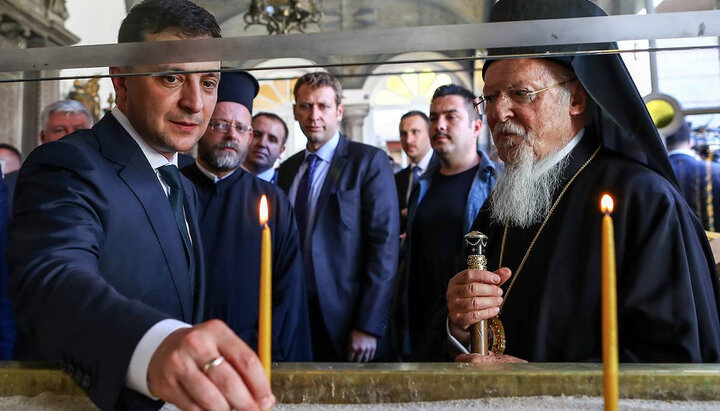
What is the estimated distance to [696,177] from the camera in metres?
4.01

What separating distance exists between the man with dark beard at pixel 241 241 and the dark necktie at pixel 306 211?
0.36m

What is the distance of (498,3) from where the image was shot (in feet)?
5.16

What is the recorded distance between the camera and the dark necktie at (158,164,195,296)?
1.68 meters

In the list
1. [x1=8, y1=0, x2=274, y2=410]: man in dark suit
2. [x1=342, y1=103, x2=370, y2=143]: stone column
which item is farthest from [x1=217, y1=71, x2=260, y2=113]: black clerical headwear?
[x1=342, y1=103, x2=370, y2=143]: stone column

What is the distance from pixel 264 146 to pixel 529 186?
265 centimetres

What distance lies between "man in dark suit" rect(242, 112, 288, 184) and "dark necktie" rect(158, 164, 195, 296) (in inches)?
109

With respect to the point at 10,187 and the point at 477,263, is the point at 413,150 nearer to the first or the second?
the point at 10,187

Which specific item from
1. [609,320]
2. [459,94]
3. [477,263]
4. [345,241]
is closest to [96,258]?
[477,263]

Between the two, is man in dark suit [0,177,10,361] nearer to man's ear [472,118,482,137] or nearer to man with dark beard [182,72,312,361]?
man with dark beard [182,72,312,361]

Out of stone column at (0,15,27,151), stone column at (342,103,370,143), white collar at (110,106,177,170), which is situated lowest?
white collar at (110,106,177,170)

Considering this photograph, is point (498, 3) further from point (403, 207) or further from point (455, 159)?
point (403, 207)

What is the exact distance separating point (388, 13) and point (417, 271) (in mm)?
2564

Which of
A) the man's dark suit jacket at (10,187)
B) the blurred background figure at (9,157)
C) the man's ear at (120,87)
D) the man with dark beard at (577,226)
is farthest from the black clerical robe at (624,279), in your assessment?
the blurred background figure at (9,157)

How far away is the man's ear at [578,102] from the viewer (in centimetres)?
236
